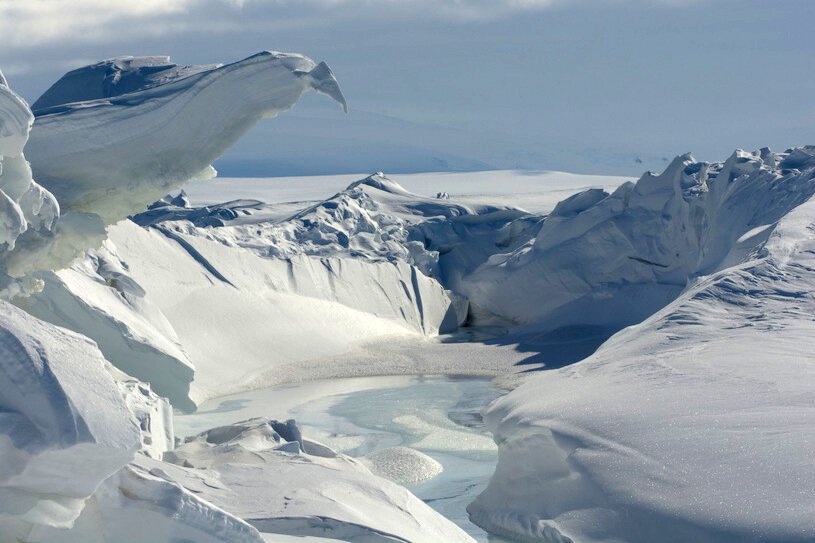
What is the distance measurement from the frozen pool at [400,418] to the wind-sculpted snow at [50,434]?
2888mm

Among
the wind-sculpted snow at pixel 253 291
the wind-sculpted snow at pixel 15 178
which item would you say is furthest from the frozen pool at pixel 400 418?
the wind-sculpted snow at pixel 15 178

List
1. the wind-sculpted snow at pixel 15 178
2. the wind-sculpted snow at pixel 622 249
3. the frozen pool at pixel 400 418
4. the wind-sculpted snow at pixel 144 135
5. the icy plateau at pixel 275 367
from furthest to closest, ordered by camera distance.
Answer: the wind-sculpted snow at pixel 622 249 < the frozen pool at pixel 400 418 < the wind-sculpted snow at pixel 144 135 < the wind-sculpted snow at pixel 15 178 < the icy plateau at pixel 275 367

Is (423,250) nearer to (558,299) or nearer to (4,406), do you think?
(558,299)

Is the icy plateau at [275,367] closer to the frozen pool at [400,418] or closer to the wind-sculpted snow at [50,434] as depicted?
the wind-sculpted snow at [50,434]

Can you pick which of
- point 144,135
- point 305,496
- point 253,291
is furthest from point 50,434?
point 253,291

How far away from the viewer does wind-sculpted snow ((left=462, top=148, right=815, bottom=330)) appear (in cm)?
1009

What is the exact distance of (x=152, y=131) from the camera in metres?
4.05

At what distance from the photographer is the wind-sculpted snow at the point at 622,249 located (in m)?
10.1

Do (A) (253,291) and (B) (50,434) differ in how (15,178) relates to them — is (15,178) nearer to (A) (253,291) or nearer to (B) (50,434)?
(B) (50,434)

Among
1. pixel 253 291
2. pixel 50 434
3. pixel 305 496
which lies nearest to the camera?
pixel 50 434

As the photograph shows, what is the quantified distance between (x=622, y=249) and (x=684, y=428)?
7.31 meters

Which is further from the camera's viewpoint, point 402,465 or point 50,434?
point 402,465

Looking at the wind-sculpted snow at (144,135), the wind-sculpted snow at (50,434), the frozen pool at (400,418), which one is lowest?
the frozen pool at (400,418)

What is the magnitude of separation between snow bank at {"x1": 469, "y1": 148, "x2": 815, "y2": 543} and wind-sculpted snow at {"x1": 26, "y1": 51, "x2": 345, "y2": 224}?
6.60 feet
